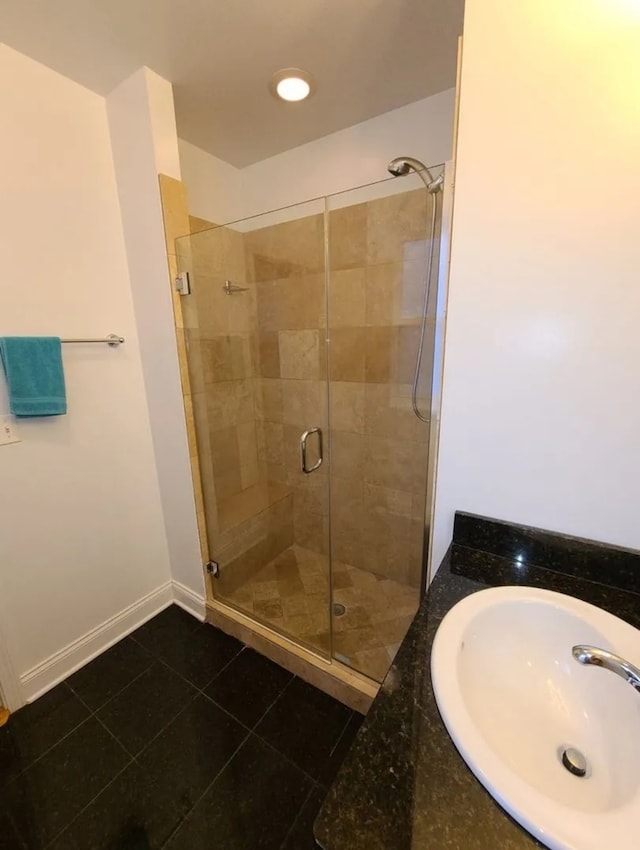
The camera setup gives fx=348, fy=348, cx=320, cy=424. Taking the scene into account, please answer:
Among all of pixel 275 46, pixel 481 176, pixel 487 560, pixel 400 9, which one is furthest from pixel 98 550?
pixel 400 9

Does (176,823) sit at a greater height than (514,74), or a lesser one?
lesser

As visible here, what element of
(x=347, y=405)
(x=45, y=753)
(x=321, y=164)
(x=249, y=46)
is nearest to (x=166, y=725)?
(x=45, y=753)

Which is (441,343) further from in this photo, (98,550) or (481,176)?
(98,550)

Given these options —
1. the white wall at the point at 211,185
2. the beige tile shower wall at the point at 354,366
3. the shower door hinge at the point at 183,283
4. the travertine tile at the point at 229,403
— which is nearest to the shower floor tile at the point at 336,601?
the beige tile shower wall at the point at 354,366


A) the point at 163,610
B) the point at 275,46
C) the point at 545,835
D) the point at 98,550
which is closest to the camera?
the point at 545,835

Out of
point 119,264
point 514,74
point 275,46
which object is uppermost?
point 275,46

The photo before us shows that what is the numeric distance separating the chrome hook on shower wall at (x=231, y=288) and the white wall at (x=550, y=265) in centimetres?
141

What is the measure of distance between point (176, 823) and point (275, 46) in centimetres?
268

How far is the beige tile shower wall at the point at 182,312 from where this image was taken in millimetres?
1475

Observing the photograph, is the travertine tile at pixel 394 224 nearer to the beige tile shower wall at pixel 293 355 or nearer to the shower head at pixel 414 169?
the shower head at pixel 414 169

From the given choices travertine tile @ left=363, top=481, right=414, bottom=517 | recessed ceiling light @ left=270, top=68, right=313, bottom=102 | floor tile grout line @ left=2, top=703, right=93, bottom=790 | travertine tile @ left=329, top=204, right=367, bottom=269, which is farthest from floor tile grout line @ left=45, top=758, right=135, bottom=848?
recessed ceiling light @ left=270, top=68, right=313, bottom=102

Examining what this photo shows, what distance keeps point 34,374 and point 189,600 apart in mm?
1396

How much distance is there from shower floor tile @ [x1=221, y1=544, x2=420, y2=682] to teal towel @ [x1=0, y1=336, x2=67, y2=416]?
131cm

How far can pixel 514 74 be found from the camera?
84 cm
